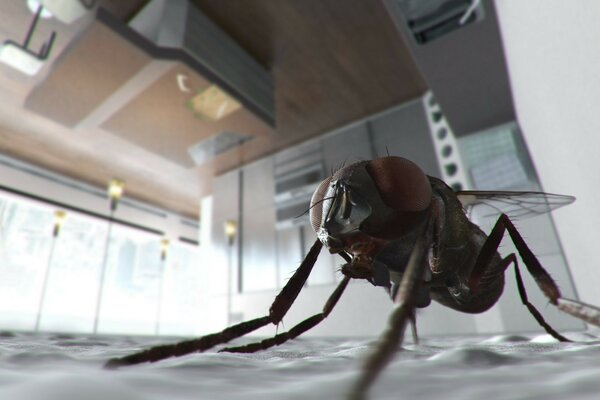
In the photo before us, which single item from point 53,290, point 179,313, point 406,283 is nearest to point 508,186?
point 406,283

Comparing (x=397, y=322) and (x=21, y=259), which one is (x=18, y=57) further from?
(x=21, y=259)

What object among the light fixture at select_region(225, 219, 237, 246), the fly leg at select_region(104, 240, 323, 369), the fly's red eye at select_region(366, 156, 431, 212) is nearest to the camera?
the fly leg at select_region(104, 240, 323, 369)

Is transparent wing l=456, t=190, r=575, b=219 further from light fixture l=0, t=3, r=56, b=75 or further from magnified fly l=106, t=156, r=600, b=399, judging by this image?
light fixture l=0, t=3, r=56, b=75

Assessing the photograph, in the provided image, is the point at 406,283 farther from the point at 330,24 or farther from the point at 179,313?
the point at 179,313

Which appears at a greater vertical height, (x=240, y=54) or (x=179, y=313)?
(x=240, y=54)

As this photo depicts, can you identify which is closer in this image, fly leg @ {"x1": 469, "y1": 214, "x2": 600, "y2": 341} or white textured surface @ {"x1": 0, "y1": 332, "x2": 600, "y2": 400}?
white textured surface @ {"x1": 0, "y1": 332, "x2": 600, "y2": 400}

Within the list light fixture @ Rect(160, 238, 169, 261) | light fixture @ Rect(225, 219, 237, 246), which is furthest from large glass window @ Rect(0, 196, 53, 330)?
light fixture @ Rect(225, 219, 237, 246)

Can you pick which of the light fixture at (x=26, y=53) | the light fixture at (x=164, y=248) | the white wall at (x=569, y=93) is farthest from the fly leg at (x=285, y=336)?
the light fixture at (x=164, y=248)
